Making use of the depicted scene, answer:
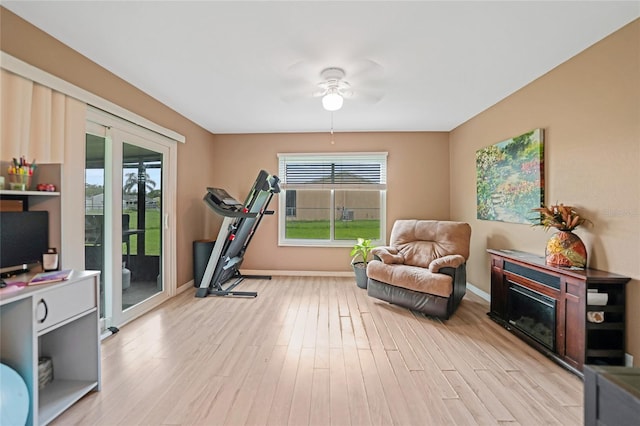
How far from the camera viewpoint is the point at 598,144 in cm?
229

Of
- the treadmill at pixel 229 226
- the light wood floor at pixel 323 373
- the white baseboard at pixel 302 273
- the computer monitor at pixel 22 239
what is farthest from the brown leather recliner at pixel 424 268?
the computer monitor at pixel 22 239

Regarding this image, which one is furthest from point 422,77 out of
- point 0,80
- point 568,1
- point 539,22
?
point 0,80

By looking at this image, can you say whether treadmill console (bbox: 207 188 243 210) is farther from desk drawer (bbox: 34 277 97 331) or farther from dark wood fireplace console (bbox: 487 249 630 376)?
dark wood fireplace console (bbox: 487 249 630 376)

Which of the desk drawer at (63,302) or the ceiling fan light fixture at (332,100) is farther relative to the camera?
the ceiling fan light fixture at (332,100)

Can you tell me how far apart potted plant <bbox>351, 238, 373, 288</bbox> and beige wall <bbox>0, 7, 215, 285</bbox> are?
2573 mm

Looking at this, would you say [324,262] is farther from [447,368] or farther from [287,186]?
[447,368]

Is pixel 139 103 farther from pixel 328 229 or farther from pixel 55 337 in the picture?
pixel 328 229

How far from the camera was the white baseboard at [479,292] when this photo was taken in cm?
382

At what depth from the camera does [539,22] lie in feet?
6.57

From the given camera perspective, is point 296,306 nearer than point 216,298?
Yes

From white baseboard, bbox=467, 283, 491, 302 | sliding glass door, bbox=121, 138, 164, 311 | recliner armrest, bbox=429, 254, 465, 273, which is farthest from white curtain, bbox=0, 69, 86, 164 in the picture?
white baseboard, bbox=467, 283, 491, 302

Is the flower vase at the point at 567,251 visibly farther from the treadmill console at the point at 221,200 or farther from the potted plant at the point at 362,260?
the treadmill console at the point at 221,200

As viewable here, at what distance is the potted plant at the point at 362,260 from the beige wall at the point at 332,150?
38 cm

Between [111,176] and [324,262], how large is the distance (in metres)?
3.37
